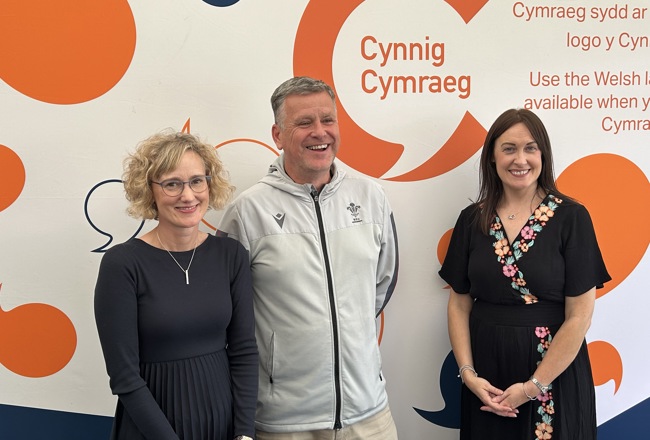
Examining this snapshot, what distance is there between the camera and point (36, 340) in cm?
201

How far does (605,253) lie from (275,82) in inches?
57.7

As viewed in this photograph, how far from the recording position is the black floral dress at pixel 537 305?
1.75m

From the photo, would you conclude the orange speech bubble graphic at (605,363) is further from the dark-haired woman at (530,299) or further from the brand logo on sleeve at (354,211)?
the brand logo on sleeve at (354,211)

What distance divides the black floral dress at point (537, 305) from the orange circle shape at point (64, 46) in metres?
1.48

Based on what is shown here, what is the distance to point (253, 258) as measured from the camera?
67.6 inches

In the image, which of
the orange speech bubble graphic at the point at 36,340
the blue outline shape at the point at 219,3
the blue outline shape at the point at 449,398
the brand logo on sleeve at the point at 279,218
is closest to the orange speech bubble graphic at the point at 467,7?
the blue outline shape at the point at 219,3

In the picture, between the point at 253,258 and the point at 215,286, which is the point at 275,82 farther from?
the point at 215,286

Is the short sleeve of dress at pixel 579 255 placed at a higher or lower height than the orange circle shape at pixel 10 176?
lower

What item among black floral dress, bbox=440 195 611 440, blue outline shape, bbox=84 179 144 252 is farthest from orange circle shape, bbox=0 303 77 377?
black floral dress, bbox=440 195 611 440

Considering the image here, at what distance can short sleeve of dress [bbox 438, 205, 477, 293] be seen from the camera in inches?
75.9

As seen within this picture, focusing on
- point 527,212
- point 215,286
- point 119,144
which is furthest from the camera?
point 119,144

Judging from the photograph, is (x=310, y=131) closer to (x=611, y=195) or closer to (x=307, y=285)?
(x=307, y=285)

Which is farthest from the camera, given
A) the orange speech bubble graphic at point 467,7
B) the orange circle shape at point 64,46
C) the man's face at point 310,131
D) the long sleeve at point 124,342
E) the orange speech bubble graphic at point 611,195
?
the orange speech bubble graphic at point 611,195

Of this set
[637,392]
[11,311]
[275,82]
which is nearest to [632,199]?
[637,392]
